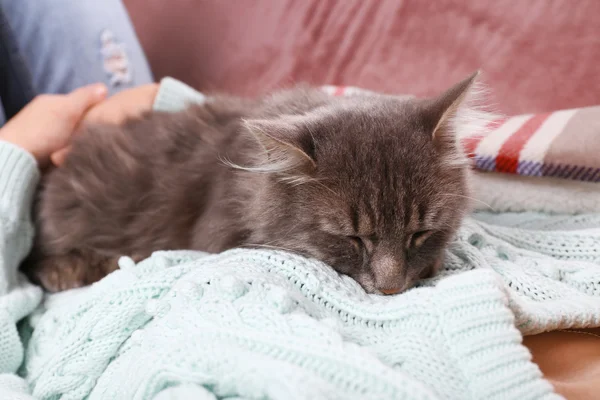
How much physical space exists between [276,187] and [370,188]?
9.2 inches

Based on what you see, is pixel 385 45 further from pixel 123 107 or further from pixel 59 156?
pixel 59 156

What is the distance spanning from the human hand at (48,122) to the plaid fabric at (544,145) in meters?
1.29

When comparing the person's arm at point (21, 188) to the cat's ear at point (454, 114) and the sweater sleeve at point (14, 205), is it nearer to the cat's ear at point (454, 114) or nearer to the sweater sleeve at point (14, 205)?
the sweater sleeve at point (14, 205)

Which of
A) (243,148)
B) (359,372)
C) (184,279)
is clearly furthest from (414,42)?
(359,372)

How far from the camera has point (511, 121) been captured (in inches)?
64.9

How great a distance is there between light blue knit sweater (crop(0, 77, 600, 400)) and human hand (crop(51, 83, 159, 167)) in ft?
2.32

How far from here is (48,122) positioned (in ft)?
5.47

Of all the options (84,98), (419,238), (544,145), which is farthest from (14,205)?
(544,145)

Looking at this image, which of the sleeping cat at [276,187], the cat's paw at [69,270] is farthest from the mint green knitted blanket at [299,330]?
the cat's paw at [69,270]

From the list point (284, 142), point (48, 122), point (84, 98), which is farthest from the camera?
point (84, 98)

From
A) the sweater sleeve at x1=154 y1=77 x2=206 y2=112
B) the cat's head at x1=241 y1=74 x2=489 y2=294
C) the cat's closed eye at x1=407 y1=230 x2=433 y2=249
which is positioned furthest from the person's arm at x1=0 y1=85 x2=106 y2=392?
the cat's closed eye at x1=407 y1=230 x2=433 y2=249

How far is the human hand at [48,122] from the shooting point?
5.27ft

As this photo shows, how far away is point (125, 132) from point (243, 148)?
53 cm

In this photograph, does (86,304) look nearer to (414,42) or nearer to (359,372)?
(359,372)
